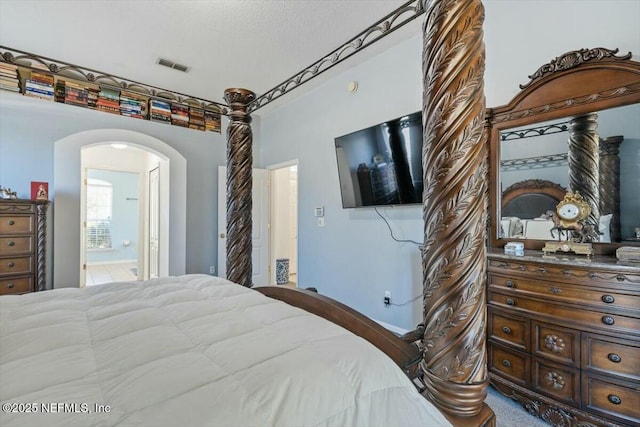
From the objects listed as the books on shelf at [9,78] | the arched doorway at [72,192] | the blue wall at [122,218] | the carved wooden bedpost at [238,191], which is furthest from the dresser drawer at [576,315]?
the blue wall at [122,218]

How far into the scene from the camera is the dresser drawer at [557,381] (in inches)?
61.3

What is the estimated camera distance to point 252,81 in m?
3.80

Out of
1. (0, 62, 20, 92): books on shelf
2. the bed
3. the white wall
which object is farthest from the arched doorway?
the bed

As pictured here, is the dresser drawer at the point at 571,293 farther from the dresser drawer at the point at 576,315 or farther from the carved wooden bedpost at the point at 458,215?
the carved wooden bedpost at the point at 458,215

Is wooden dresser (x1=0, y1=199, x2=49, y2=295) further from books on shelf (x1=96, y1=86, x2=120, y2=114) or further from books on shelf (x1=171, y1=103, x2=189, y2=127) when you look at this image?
books on shelf (x1=171, y1=103, x2=189, y2=127)

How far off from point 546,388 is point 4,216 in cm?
466

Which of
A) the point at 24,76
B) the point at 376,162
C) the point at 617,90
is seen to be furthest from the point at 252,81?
the point at 617,90

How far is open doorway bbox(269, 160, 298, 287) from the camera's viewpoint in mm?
5164

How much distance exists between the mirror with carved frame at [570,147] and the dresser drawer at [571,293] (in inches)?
17.2

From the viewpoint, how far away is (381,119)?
323cm

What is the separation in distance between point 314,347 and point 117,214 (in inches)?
A: 366

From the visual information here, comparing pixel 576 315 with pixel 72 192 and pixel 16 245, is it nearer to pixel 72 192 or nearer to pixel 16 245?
pixel 16 245

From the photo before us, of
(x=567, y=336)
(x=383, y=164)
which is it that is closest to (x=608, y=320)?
(x=567, y=336)

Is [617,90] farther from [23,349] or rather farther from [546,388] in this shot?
[23,349]
